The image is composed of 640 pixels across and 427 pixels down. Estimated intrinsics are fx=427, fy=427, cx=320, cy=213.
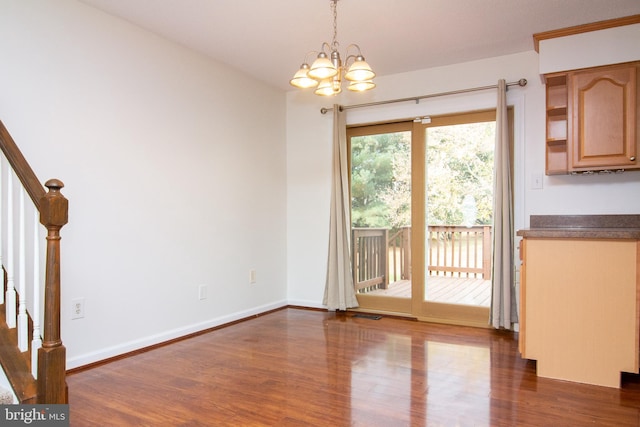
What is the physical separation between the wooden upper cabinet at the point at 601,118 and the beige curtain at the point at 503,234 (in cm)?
43

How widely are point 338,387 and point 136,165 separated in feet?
7.18

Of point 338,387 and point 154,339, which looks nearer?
point 338,387

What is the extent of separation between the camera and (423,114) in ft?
14.0

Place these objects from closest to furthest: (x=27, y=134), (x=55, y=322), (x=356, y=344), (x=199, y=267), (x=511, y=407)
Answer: (x=55, y=322)
(x=511, y=407)
(x=27, y=134)
(x=356, y=344)
(x=199, y=267)

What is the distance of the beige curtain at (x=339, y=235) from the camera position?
14.8 feet

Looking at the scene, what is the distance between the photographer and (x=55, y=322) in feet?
6.08

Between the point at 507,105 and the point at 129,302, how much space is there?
3592 mm

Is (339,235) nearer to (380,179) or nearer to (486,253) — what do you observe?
(380,179)

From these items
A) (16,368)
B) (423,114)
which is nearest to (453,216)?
(423,114)

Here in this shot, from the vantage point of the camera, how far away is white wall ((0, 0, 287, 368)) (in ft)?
8.89

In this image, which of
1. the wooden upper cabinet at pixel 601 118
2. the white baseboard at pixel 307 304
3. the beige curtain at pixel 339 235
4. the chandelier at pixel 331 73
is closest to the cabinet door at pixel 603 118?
the wooden upper cabinet at pixel 601 118

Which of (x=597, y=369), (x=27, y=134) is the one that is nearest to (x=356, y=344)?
(x=597, y=369)

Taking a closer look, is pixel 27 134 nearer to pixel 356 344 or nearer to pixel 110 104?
pixel 110 104

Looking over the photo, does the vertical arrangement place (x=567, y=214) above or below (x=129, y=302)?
above
